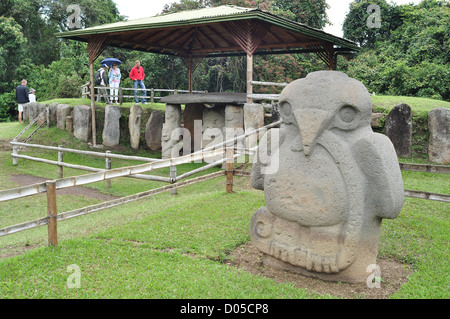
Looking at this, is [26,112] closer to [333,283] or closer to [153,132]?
[153,132]

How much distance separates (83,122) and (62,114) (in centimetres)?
102

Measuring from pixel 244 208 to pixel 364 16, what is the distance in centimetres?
1995

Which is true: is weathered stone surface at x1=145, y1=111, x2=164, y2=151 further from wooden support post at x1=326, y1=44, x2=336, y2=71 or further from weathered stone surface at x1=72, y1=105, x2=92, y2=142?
wooden support post at x1=326, y1=44, x2=336, y2=71

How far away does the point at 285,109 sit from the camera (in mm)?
4363

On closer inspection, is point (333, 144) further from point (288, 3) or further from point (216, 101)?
point (288, 3)

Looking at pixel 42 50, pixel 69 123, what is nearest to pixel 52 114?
pixel 69 123

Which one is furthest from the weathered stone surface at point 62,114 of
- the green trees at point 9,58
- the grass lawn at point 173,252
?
the green trees at point 9,58

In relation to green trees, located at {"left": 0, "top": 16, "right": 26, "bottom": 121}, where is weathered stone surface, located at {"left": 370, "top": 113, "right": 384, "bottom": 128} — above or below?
below

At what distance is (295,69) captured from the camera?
19750 millimetres

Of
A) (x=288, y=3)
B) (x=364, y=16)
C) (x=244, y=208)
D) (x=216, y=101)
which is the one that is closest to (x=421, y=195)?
(x=244, y=208)

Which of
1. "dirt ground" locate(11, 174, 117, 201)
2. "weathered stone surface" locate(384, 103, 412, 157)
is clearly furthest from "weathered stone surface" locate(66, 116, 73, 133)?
"weathered stone surface" locate(384, 103, 412, 157)

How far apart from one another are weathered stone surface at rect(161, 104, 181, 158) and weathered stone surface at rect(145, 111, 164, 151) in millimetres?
1029

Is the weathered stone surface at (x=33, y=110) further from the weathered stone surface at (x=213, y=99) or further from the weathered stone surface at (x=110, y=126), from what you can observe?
the weathered stone surface at (x=213, y=99)

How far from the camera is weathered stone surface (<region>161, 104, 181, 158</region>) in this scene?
12.7 meters
